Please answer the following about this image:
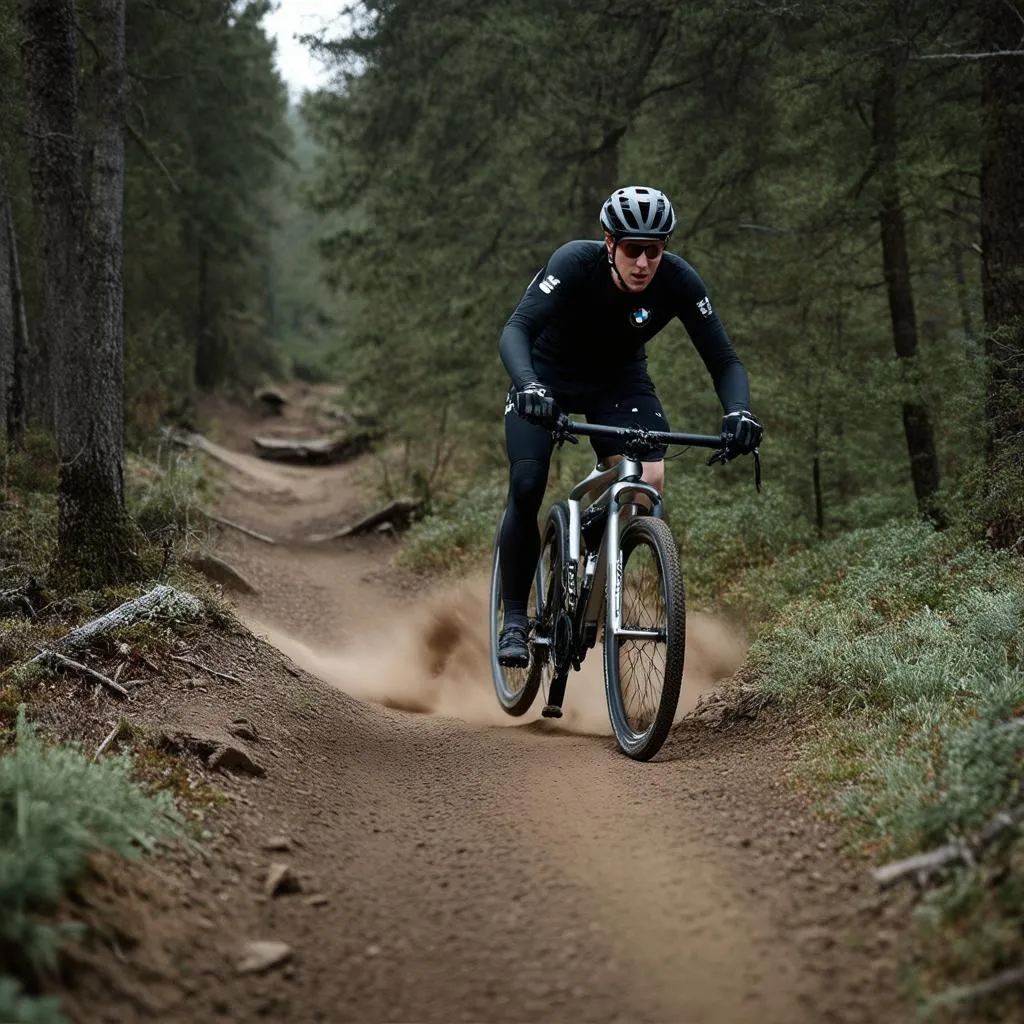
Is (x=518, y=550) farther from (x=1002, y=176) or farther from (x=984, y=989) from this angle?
(x=1002, y=176)

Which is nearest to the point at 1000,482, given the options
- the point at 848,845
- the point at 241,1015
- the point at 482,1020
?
the point at 848,845

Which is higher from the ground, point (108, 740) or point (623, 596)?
point (623, 596)

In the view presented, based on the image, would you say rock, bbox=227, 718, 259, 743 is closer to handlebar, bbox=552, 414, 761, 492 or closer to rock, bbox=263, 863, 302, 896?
rock, bbox=263, 863, 302, 896

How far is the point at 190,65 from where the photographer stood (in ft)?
61.7

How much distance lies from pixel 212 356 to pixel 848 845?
29500 mm

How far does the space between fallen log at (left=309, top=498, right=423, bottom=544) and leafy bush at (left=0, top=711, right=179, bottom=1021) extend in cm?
1230

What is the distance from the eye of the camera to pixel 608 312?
5.62 metres

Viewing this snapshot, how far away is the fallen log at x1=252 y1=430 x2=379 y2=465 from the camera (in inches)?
1068

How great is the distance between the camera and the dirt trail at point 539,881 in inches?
104

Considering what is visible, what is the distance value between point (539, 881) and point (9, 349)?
9806 mm

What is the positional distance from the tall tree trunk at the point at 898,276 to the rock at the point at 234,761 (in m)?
6.97

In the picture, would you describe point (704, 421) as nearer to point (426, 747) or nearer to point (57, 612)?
point (426, 747)

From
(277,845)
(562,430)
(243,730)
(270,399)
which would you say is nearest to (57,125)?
(562,430)

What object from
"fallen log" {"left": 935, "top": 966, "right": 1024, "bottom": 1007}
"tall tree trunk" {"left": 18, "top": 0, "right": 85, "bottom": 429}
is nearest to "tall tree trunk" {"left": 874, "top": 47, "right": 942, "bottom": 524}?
"tall tree trunk" {"left": 18, "top": 0, "right": 85, "bottom": 429}
